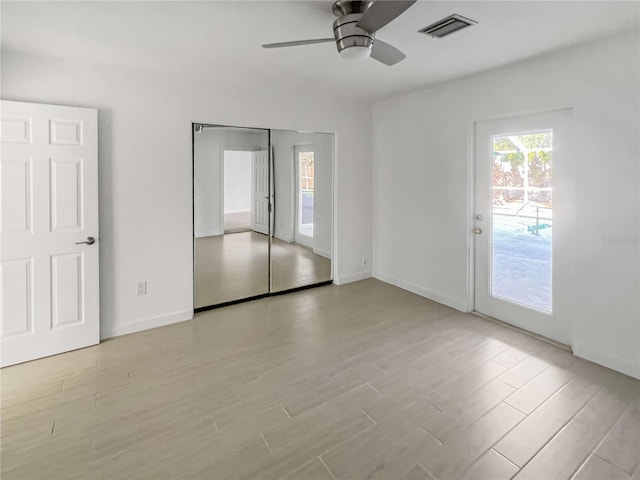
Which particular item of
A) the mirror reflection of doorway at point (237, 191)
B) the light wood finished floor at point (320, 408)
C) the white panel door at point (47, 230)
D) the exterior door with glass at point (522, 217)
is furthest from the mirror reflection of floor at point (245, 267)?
the exterior door with glass at point (522, 217)

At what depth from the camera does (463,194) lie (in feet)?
13.0

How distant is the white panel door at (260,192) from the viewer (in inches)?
169

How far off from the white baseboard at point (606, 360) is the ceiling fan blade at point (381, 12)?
2.90 m

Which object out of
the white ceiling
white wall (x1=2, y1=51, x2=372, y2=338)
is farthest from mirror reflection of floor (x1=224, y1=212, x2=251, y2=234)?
the white ceiling

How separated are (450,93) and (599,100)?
150 cm

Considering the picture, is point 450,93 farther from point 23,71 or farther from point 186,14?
point 23,71

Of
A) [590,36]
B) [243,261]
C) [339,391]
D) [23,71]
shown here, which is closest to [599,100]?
[590,36]

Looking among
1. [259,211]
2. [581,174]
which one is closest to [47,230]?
[259,211]

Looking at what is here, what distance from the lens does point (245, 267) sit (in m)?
4.39

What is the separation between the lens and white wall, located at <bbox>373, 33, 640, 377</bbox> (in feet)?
8.86

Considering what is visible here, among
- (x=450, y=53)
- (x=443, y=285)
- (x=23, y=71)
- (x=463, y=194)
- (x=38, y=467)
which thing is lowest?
(x=38, y=467)

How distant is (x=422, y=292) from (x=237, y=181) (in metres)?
2.62

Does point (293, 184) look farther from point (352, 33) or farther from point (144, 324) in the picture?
point (352, 33)

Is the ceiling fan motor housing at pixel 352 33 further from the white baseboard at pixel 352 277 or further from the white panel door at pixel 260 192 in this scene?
the white baseboard at pixel 352 277
